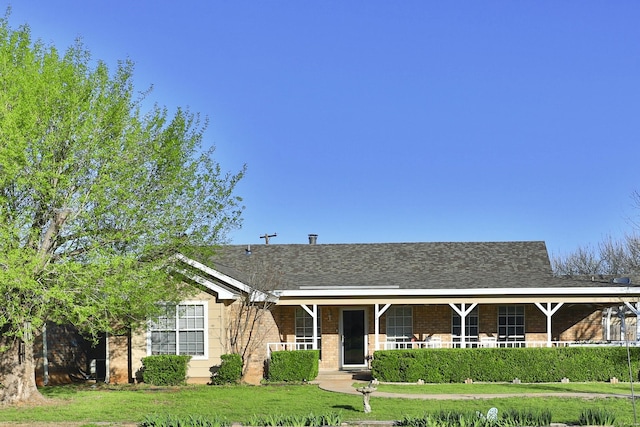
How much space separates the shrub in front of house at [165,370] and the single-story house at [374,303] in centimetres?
73

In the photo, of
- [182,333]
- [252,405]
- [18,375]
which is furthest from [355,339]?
[18,375]

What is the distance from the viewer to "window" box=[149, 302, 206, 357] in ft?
76.5

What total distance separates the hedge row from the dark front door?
4147 millimetres

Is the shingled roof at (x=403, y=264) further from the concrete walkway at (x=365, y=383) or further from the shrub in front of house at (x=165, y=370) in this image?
the shrub in front of house at (x=165, y=370)

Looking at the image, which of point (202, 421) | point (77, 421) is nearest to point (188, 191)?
point (77, 421)

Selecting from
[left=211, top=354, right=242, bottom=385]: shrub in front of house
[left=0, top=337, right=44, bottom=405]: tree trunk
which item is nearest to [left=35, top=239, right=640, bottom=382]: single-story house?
[left=211, top=354, right=242, bottom=385]: shrub in front of house

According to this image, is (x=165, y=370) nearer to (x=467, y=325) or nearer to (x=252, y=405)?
(x=252, y=405)

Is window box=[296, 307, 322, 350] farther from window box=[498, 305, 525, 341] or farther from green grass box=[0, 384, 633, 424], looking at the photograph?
window box=[498, 305, 525, 341]

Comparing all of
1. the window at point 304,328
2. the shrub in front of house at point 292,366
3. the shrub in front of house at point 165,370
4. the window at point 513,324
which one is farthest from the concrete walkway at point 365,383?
the window at point 513,324

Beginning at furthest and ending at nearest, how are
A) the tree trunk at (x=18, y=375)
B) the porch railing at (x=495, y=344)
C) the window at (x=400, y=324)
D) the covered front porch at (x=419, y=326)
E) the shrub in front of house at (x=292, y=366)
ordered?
the window at (x=400, y=324) < the covered front porch at (x=419, y=326) < the porch railing at (x=495, y=344) < the shrub in front of house at (x=292, y=366) < the tree trunk at (x=18, y=375)

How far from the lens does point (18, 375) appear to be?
18234 mm

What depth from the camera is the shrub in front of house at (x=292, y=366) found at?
74.6 feet

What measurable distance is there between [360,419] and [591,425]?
4110mm

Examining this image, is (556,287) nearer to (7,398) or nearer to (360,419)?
(360,419)
